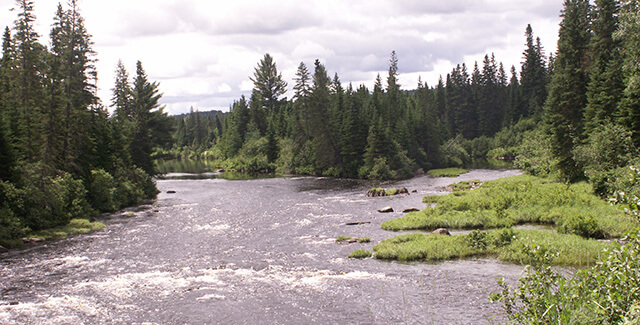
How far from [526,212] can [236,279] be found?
78.7ft

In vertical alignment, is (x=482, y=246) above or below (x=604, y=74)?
below

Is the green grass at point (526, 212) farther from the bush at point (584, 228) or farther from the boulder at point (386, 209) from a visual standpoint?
the boulder at point (386, 209)

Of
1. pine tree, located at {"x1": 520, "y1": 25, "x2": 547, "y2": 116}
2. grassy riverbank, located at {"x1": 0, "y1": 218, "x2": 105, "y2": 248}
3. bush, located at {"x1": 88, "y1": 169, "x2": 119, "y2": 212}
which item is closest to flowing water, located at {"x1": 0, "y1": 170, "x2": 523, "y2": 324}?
grassy riverbank, located at {"x1": 0, "y1": 218, "x2": 105, "y2": 248}

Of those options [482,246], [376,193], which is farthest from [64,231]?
[376,193]

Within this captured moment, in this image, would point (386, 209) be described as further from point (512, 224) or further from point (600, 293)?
point (600, 293)

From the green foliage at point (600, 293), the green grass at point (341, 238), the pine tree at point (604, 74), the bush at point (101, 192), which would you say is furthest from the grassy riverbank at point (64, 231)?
the pine tree at point (604, 74)

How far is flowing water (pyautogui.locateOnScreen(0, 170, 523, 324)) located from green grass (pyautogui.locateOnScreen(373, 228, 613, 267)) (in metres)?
1.23

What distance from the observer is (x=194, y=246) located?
112 feet

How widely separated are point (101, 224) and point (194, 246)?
1332 cm

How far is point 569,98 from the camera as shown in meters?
58.5

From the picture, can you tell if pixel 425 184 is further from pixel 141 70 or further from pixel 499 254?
pixel 141 70

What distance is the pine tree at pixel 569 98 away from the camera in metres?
55.0

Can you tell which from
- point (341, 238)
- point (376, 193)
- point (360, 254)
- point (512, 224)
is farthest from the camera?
point (376, 193)

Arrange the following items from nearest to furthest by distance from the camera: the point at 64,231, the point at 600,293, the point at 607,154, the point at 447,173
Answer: the point at 600,293
the point at 64,231
the point at 607,154
the point at 447,173
